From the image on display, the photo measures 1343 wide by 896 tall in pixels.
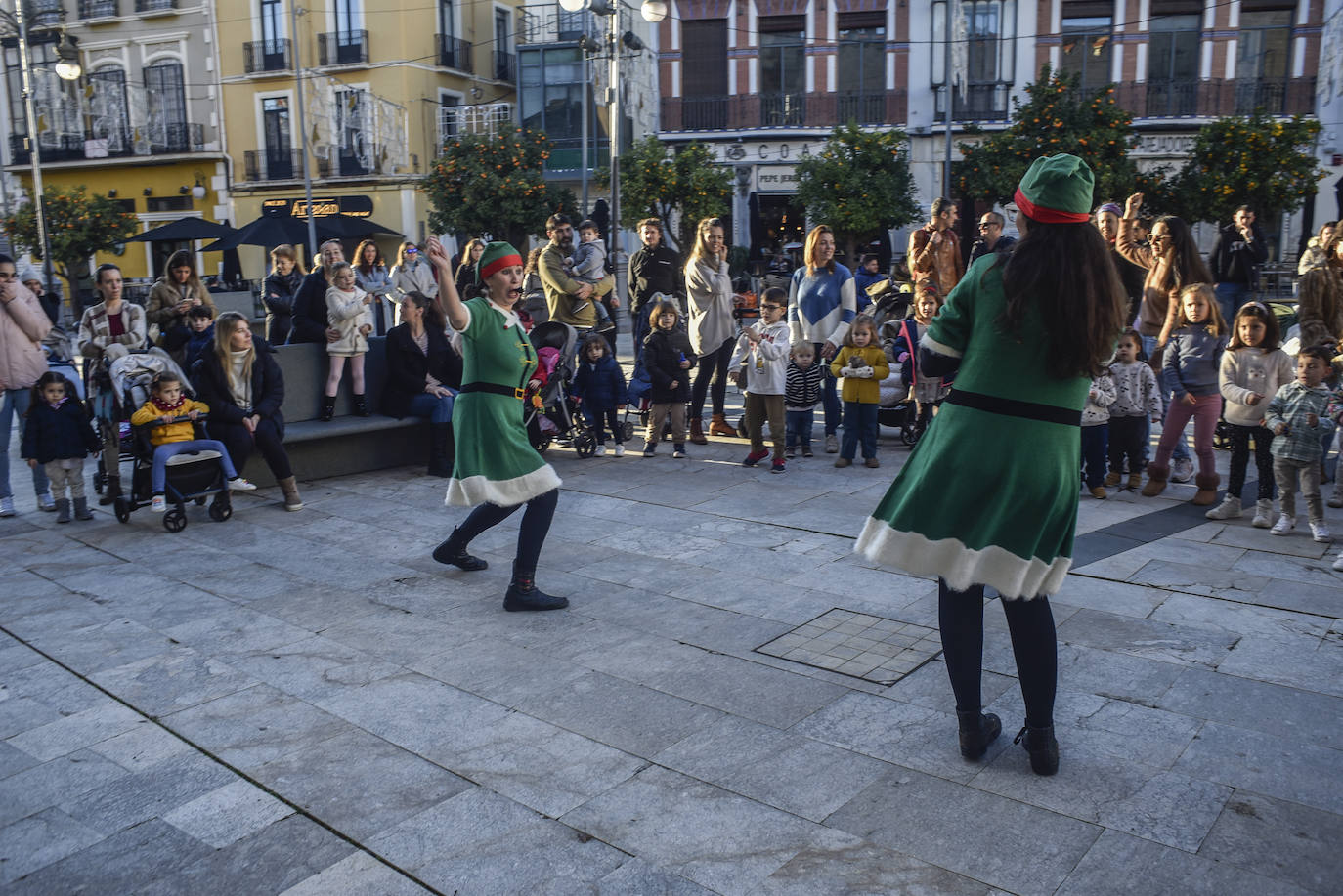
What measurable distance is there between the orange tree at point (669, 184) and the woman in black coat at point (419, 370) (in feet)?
58.9

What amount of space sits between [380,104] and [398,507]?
28924 millimetres

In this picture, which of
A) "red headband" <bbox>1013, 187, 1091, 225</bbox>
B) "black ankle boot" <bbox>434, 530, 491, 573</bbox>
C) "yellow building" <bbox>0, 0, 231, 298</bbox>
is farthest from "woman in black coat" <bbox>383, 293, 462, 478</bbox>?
"yellow building" <bbox>0, 0, 231, 298</bbox>

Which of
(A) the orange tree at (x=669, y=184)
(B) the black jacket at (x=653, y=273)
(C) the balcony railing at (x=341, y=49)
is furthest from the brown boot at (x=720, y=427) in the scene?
(C) the balcony railing at (x=341, y=49)

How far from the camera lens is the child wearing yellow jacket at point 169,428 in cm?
762

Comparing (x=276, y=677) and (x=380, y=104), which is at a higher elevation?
(x=380, y=104)

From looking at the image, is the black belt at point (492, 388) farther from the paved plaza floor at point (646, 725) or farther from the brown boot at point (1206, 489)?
the brown boot at point (1206, 489)

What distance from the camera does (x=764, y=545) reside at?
6.95 m

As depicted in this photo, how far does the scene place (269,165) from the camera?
3659 cm

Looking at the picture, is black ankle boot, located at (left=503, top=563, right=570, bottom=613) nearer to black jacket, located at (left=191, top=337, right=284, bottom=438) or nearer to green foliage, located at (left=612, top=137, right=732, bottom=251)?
black jacket, located at (left=191, top=337, right=284, bottom=438)

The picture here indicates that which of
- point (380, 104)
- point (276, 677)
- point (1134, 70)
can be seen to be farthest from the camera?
point (380, 104)

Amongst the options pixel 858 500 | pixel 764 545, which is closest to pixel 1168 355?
pixel 858 500

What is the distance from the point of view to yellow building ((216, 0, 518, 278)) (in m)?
34.9

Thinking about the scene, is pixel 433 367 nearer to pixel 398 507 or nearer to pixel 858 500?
pixel 398 507

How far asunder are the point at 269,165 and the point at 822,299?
3109cm
